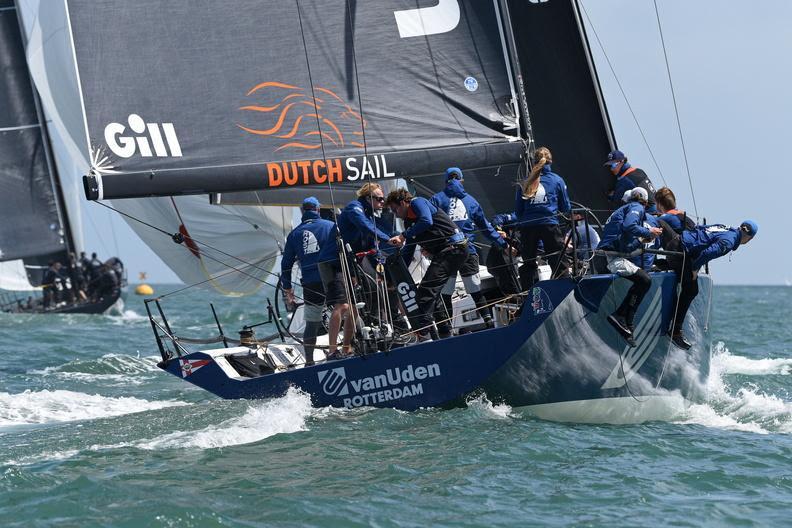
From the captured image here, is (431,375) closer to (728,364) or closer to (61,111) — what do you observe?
(61,111)

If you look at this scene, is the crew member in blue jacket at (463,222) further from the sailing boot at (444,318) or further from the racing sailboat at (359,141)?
the racing sailboat at (359,141)

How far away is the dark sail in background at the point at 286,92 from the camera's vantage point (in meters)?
9.47

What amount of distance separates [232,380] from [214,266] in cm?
516

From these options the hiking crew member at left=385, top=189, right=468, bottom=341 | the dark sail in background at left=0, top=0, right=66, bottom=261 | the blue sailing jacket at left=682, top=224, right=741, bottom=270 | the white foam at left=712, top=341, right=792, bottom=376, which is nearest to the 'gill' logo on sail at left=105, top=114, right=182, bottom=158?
the hiking crew member at left=385, top=189, right=468, bottom=341

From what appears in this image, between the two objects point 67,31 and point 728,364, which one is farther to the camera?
point 728,364

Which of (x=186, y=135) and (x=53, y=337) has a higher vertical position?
(x=186, y=135)

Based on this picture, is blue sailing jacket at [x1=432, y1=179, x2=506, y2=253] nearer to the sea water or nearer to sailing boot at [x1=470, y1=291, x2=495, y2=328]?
A: sailing boot at [x1=470, y1=291, x2=495, y2=328]

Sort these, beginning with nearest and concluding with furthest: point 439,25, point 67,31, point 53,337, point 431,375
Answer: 1. point 431,375
2. point 67,31
3. point 439,25
4. point 53,337

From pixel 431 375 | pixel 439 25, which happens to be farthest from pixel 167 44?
pixel 431 375

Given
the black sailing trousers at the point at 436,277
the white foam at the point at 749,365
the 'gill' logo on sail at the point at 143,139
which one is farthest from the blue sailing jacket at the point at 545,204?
the white foam at the point at 749,365

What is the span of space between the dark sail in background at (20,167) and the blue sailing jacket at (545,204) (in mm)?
22870

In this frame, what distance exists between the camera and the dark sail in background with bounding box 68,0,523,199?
9.47m

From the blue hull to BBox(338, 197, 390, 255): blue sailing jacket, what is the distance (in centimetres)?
103

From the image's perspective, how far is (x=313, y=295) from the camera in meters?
9.95
